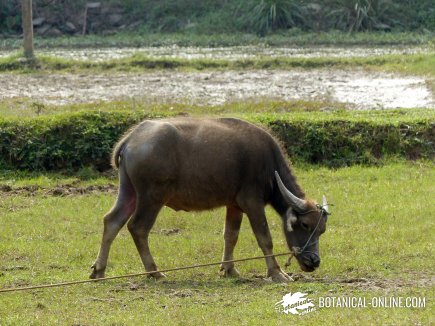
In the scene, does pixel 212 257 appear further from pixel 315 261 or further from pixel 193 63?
pixel 193 63

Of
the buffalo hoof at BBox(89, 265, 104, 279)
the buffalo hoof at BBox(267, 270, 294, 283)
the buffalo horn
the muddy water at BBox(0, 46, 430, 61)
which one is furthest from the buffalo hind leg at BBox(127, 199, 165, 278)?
the muddy water at BBox(0, 46, 430, 61)

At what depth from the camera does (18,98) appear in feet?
55.3

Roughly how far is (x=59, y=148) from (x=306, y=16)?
55.8 feet

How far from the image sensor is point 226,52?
950 inches

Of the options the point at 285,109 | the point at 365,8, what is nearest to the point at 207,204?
the point at 285,109

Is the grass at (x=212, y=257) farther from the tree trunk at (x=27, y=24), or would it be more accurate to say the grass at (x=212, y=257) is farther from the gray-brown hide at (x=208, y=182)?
the tree trunk at (x=27, y=24)

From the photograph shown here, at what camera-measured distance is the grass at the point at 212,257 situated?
700cm

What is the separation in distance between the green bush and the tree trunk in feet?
24.7

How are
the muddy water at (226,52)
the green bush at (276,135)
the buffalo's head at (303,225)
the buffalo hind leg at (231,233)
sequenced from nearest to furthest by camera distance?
the buffalo's head at (303,225)
the buffalo hind leg at (231,233)
the green bush at (276,135)
the muddy water at (226,52)

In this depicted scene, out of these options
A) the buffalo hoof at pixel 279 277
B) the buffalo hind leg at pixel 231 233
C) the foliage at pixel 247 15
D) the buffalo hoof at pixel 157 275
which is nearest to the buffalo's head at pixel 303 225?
the buffalo hoof at pixel 279 277

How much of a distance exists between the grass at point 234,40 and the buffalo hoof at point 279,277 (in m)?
17.4

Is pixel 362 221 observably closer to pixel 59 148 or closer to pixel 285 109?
pixel 59 148
